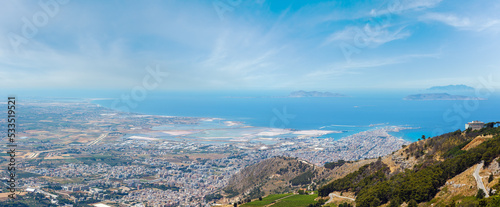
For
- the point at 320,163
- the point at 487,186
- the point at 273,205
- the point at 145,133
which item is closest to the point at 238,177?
the point at 320,163

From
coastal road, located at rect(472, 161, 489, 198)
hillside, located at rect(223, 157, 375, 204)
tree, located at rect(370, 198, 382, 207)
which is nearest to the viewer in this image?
→ coastal road, located at rect(472, 161, 489, 198)

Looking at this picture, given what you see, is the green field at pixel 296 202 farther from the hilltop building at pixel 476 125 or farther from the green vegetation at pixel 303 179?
the hilltop building at pixel 476 125

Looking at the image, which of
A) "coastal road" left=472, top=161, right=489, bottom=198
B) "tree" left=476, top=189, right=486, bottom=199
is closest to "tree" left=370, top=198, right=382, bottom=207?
"coastal road" left=472, top=161, right=489, bottom=198

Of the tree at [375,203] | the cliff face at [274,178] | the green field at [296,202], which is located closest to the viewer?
the tree at [375,203]

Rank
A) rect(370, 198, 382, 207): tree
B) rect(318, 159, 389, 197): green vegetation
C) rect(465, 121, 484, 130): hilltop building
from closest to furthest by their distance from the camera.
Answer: rect(370, 198, 382, 207): tree → rect(318, 159, 389, 197): green vegetation → rect(465, 121, 484, 130): hilltop building

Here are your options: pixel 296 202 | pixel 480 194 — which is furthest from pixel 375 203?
pixel 296 202

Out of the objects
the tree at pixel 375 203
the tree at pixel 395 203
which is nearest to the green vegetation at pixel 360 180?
the tree at pixel 375 203

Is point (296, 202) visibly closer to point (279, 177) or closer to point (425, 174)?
point (425, 174)

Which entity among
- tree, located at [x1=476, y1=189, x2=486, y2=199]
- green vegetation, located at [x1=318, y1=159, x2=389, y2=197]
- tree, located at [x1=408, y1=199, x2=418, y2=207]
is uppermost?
tree, located at [x1=476, y1=189, x2=486, y2=199]

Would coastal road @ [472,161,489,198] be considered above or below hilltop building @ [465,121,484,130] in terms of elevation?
below

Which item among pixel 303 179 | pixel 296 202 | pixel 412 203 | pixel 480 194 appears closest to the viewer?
pixel 480 194

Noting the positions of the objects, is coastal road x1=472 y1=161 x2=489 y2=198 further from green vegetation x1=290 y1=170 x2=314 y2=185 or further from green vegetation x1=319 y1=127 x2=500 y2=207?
green vegetation x1=290 y1=170 x2=314 y2=185

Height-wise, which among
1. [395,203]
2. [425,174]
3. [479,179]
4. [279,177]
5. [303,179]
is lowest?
[279,177]

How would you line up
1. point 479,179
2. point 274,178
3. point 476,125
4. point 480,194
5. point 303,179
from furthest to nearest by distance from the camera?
point 274,178, point 303,179, point 476,125, point 479,179, point 480,194
